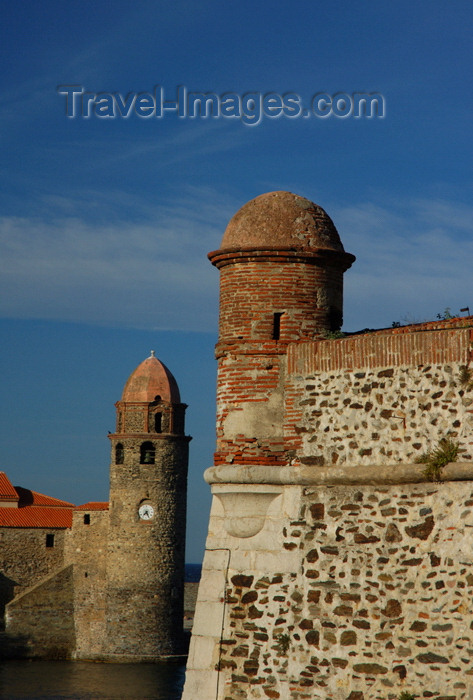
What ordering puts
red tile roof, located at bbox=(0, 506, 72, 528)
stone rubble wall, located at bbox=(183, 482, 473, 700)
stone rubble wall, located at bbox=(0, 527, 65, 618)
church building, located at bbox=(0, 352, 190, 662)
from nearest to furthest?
stone rubble wall, located at bbox=(183, 482, 473, 700), church building, located at bbox=(0, 352, 190, 662), stone rubble wall, located at bbox=(0, 527, 65, 618), red tile roof, located at bbox=(0, 506, 72, 528)

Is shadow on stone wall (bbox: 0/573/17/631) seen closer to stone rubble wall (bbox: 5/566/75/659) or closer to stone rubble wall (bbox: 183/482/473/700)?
stone rubble wall (bbox: 5/566/75/659)

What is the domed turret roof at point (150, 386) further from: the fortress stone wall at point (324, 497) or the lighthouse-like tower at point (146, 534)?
the fortress stone wall at point (324, 497)

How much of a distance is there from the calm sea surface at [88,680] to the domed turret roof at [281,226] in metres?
31.8

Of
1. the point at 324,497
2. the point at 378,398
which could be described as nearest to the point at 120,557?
the point at 324,497

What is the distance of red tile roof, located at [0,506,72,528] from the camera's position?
51.4m

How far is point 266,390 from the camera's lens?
10188 millimetres

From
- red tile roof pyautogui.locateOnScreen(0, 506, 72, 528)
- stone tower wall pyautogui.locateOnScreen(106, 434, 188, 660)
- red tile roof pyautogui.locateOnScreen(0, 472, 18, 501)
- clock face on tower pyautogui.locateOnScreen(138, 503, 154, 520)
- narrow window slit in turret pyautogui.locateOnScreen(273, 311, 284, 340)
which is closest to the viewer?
narrow window slit in turret pyautogui.locateOnScreen(273, 311, 284, 340)

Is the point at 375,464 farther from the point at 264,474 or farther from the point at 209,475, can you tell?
the point at 209,475

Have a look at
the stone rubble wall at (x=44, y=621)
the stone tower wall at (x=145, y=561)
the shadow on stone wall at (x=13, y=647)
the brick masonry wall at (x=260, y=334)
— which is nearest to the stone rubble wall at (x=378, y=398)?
the brick masonry wall at (x=260, y=334)

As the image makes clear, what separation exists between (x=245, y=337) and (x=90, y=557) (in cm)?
4091

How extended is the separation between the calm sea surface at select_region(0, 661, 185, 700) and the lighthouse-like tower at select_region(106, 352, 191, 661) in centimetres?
133

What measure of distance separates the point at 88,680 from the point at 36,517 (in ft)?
35.5

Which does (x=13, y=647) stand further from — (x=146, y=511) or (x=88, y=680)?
(x=146, y=511)

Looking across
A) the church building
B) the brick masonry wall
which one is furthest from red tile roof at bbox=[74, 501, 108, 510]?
the brick masonry wall
